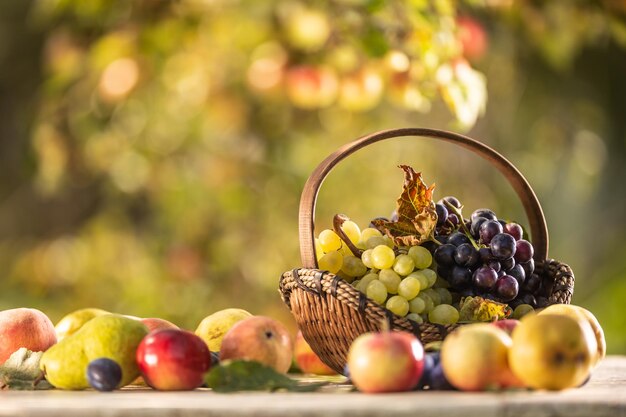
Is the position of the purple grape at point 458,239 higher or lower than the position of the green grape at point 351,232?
lower

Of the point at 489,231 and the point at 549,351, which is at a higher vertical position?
the point at 489,231

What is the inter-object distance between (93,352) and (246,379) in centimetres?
31

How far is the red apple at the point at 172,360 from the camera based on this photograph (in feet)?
5.71

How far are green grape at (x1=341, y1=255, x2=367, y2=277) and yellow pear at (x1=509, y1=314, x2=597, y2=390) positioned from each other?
0.45 meters

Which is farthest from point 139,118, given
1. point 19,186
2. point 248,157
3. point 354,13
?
point 354,13

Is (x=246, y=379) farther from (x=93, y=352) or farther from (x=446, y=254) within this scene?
(x=446, y=254)

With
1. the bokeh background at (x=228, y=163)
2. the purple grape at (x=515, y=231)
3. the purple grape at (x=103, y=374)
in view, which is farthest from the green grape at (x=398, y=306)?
the bokeh background at (x=228, y=163)

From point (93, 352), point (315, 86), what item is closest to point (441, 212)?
point (93, 352)

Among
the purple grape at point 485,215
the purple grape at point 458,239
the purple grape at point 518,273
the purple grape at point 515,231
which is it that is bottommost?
the purple grape at point 518,273

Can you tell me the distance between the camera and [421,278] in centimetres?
188

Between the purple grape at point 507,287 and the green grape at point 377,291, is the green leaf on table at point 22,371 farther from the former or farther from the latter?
the purple grape at point 507,287

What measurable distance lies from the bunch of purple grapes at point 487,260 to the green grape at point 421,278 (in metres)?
0.07

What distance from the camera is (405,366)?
63.1 inches

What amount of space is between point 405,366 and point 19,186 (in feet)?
17.1
